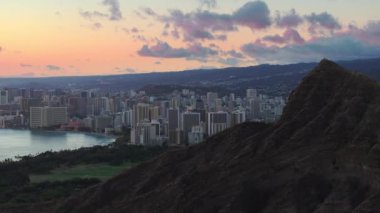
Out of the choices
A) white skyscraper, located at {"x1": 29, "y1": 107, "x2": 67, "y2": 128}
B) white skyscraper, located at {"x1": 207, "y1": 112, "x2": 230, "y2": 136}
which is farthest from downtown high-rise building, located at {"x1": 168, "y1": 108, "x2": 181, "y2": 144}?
white skyscraper, located at {"x1": 29, "y1": 107, "x2": 67, "y2": 128}

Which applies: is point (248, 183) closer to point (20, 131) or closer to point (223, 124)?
point (223, 124)

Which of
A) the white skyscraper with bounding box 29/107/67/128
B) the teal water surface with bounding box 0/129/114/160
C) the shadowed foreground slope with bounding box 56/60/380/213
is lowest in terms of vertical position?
the teal water surface with bounding box 0/129/114/160

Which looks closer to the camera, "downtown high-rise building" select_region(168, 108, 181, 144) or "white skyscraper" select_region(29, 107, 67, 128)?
"downtown high-rise building" select_region(168, 108, 181, 144)

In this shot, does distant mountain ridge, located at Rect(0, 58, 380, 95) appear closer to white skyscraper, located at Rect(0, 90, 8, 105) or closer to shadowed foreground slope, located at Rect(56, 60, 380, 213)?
white skyscraper, located at Rect(0, 90, 8, 105)

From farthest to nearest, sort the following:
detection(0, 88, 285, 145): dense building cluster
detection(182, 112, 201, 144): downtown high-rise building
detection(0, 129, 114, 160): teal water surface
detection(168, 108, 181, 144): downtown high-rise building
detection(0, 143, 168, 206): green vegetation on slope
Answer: detection(182, 112, 201, 144): downtown high-rise building, detection(0, 88, 285, 145): dense building cluster, detection(168, 108, 181, 144): downtown high-rise building, detection(0, 129, 114, 160): teal water surface, detection(0, 143, 168, 206): green vegetation on slope

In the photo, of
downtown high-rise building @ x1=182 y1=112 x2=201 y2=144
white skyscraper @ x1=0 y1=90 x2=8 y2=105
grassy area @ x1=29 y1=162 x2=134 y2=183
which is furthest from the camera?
white skyscraper @ x1=0 y1=90 x2=8 y2=105

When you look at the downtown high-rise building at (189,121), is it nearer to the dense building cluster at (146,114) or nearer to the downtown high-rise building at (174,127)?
the dense building cluster at (146,114)

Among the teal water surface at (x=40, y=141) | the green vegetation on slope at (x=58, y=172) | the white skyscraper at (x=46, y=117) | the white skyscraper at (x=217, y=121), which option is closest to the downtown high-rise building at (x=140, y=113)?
the teal water surface at (x=40, y=141)
